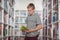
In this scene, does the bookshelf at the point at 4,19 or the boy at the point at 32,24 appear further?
the bookshelf at the point at 4,19

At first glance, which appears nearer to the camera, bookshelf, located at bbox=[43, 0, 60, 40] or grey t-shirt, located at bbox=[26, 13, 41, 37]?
grey t-shirt, located at bbox=[26, 13, 41, 37]

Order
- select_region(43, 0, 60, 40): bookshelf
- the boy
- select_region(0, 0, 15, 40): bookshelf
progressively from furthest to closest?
select_region(43, 0, 60, 40): bookshelf < select_region(0, 0, 15, 40): bookshelf < the boy

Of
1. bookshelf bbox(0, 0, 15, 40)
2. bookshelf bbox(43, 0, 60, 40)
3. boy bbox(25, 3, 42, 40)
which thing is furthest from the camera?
bookshelf bbox(43, 0, 60, 40)

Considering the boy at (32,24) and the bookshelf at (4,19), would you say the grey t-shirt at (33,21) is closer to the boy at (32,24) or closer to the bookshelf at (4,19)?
the boy at (32,24)

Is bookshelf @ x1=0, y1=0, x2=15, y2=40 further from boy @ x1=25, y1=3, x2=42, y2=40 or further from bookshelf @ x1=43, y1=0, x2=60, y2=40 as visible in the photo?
bookshelf @ x1=43, y1=0, x2=60, y2=40

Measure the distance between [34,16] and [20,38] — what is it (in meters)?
3.48

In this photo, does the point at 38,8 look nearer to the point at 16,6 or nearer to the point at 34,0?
the point at 34,0

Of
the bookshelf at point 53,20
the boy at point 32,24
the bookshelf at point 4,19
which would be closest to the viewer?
the boy at point 32,24

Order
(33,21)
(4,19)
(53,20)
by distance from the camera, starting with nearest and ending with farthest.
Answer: (33,21), (4,19), (53,20)

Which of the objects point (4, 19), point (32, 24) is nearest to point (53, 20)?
point (32, 24)

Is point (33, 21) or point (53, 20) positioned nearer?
point (33, 21)

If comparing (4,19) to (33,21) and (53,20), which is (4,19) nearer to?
(33,21)

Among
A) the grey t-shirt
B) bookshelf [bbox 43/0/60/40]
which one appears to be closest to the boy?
the grey t-shirt

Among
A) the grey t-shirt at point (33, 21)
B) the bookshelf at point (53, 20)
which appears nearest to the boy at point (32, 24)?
the grey t-shirt at point (33, 21)
